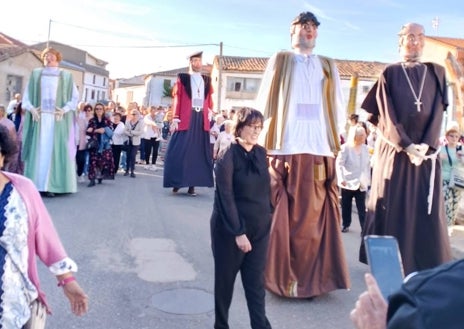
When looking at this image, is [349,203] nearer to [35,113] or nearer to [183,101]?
[183,101]

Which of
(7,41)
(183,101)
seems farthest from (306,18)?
(7,41)

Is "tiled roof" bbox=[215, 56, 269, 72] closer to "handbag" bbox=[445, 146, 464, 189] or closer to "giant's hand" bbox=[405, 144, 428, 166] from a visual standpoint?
"handbag" bbox=[445, 146, 464, 189]

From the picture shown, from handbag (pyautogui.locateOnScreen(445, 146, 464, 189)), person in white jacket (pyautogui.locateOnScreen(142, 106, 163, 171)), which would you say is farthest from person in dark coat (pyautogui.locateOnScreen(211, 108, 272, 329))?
person in white jacket (pyautogui.locateOnScreen(142, 106, 163, 171))

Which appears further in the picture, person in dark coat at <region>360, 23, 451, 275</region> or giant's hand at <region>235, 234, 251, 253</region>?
person in dark coat at <region>360, 23, 451, 275</region>

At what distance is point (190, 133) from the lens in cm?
980

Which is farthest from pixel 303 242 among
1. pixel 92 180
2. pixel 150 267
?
pixel 92 180

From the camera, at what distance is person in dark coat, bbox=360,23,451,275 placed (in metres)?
4.69

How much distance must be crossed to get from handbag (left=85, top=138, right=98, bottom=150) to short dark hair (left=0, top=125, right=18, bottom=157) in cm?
819

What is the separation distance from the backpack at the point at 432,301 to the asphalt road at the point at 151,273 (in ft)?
10.1

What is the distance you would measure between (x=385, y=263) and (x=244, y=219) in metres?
2.22

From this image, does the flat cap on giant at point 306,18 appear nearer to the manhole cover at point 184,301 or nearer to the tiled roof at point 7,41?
the manhole cover at point 184,301

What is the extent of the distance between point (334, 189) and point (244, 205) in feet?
4.48

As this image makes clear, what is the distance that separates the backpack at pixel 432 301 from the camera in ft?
3.42

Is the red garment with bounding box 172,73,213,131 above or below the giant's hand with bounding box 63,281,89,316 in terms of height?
above
